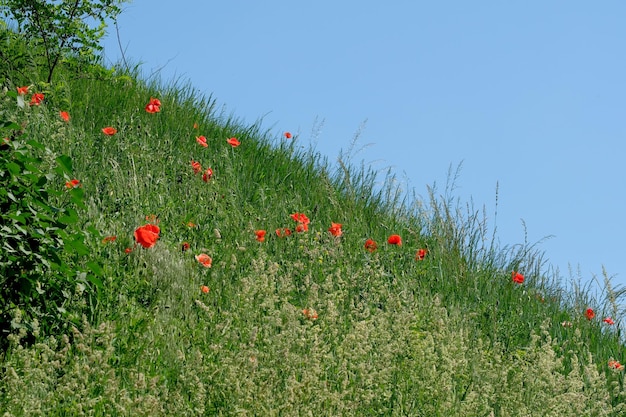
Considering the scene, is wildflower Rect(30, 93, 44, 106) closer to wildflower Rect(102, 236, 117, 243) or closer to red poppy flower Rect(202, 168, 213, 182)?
red poppy flower Rect(202, 168, 213, 182)

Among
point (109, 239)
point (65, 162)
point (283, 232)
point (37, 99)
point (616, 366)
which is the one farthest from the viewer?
point (37, 99)

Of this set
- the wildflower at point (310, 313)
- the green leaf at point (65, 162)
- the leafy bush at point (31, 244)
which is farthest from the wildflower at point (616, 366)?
the green leaf at point (65, 162)

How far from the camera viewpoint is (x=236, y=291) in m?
4.94

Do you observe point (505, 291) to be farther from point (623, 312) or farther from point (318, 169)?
point (318, 169)

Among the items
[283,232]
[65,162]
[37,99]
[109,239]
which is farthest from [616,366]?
[37,99]

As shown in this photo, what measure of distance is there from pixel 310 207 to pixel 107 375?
3438 millimetres

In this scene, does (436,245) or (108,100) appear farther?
(108,100)

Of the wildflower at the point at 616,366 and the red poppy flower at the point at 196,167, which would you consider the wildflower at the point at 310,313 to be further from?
the wildflower at the point at 616,366

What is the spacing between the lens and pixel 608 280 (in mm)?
6961

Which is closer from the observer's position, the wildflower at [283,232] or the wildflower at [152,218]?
the wildflower at [152,218]

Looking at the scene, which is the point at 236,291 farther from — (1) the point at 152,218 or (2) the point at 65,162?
(2) the point at 65,162

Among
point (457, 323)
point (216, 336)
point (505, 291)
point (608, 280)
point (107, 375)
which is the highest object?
point (608, 280)

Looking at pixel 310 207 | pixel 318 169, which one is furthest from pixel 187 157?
pixel 318 169

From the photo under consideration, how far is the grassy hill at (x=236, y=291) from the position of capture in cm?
361
